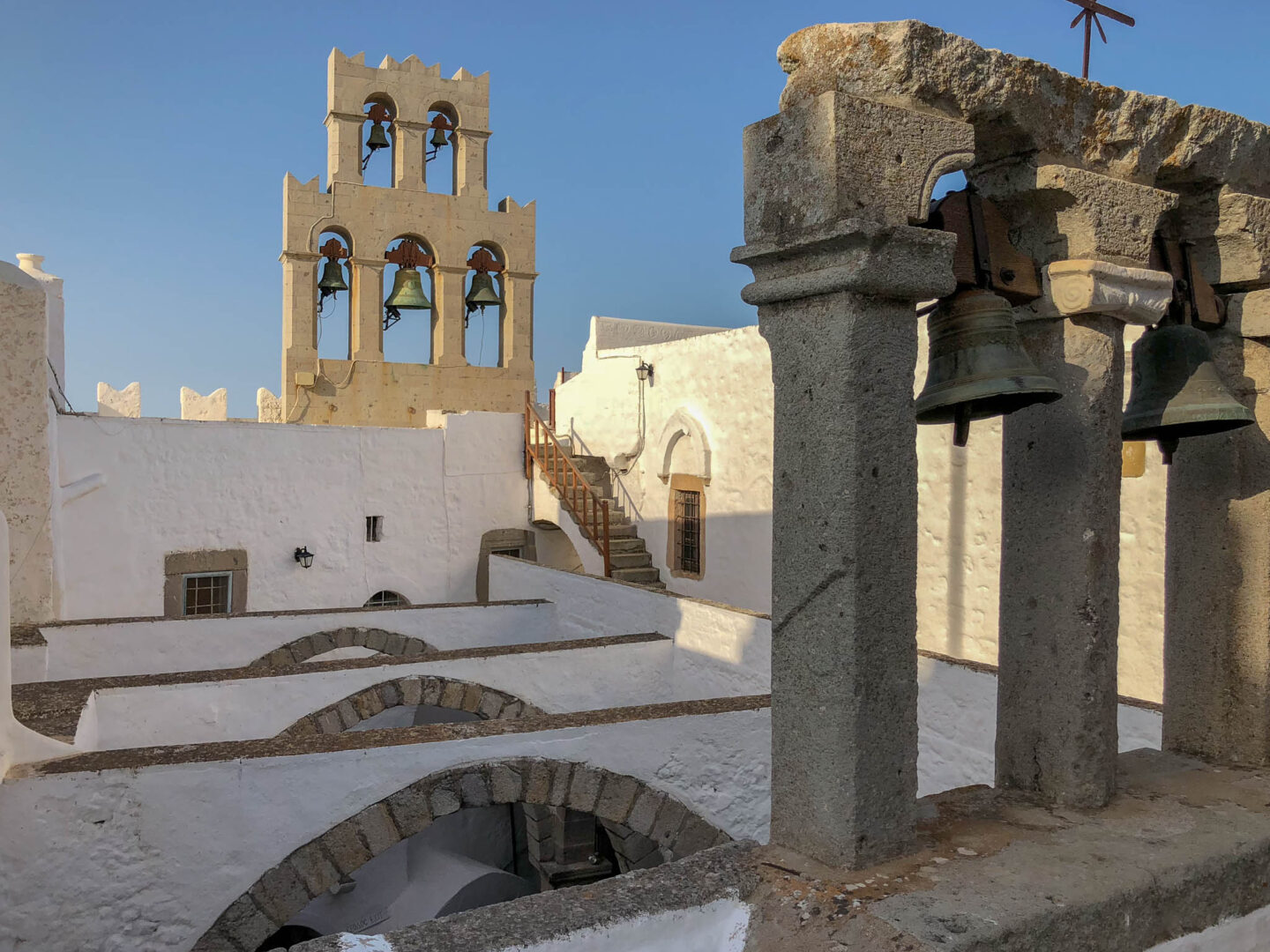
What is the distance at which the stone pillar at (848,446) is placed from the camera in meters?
2.15

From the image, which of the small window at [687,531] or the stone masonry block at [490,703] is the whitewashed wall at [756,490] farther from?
the stone masonry block at [490,703]

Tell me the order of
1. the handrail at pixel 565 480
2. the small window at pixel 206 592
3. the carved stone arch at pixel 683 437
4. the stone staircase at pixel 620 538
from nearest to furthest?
the small window at pixel 206 592 < the carved stone arch at pixel 683 437 < the handrail at pixel 565 480 < the stone staircase at pixel 620 538

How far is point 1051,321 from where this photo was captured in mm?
2631

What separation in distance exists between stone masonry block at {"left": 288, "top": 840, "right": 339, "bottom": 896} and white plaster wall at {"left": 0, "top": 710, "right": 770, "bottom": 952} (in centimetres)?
5

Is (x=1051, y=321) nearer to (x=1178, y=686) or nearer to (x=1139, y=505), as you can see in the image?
(x=1178, y=686)

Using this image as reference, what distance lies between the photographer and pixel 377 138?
12430mm

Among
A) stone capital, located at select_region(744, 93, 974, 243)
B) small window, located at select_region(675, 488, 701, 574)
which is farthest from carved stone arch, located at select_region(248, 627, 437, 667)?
stone capital, located at select_region(744, 93, 974, 243)

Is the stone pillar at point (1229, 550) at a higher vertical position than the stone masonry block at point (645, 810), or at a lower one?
higher

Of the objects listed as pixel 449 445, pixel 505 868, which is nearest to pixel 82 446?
pixel 449 445

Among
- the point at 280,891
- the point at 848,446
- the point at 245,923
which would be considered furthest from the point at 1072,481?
the point at 245,923

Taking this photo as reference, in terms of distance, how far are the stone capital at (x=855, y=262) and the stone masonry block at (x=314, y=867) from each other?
340 centimetres

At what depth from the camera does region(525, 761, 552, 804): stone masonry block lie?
462 centimetres

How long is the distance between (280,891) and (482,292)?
9386 mm

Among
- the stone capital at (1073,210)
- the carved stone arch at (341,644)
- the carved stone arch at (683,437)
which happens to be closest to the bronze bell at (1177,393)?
the stone capital at (1073,210)
